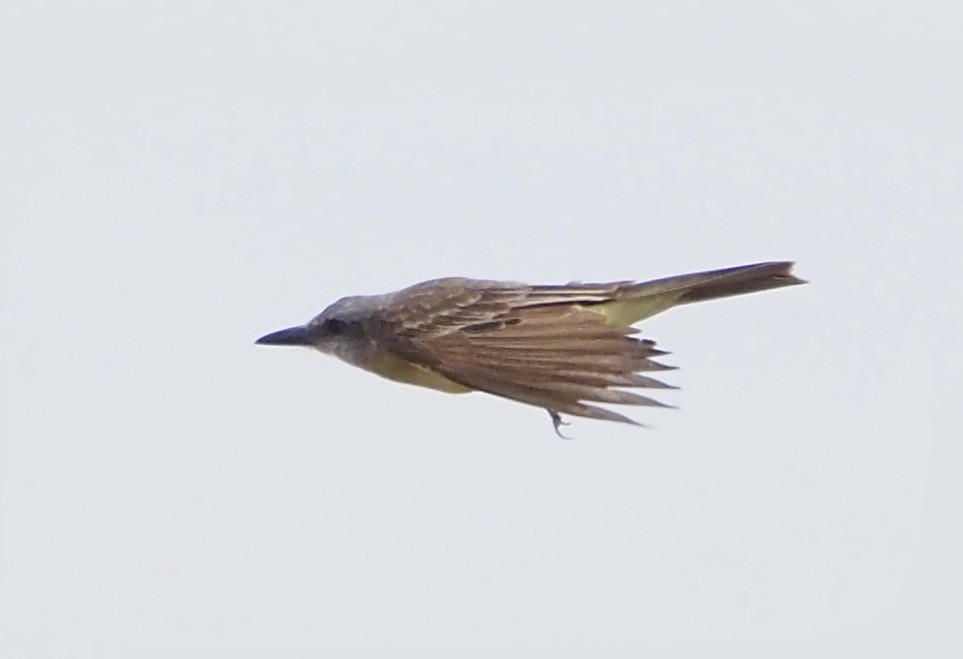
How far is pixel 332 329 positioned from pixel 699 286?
2390mm

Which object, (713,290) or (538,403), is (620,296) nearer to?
(713,290)

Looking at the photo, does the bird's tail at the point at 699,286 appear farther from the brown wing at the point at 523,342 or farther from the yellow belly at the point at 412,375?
the yellow belly at the point at 412,375

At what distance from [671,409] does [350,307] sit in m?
4.06

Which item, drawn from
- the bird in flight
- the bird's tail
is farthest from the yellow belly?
the bird's tail

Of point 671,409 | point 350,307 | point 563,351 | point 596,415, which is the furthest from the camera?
point 350,307

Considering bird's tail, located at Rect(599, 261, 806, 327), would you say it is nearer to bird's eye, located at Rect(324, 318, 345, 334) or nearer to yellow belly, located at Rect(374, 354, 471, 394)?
yellow belly, located at Rect(374, 354, 471, 394)

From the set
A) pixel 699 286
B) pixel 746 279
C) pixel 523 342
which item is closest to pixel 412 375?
pixel 523 342

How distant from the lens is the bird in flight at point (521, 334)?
1045 centimetres

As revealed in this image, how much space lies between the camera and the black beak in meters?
13.3

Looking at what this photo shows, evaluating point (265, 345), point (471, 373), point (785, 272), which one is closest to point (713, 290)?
point (785, 272)

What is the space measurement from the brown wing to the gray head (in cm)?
24

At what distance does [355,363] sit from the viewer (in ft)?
41.7

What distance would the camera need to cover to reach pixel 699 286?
40.5 ft

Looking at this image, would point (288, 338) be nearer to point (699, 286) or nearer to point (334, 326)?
point (334, 326)
